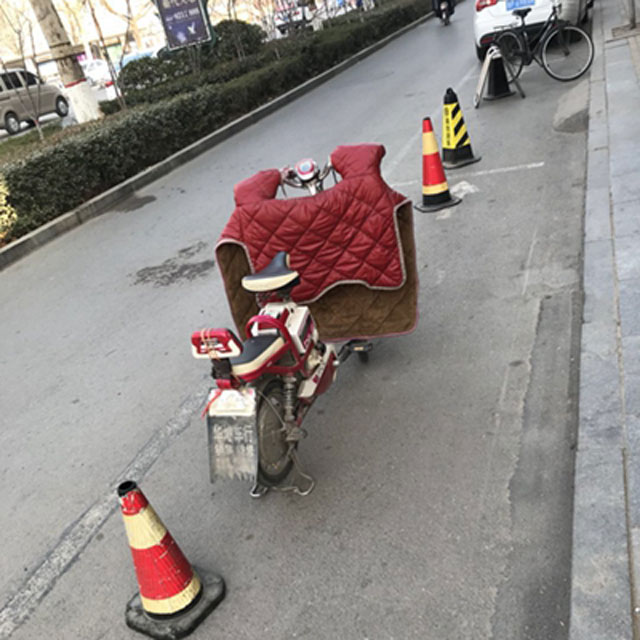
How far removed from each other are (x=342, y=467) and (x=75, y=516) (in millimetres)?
1465

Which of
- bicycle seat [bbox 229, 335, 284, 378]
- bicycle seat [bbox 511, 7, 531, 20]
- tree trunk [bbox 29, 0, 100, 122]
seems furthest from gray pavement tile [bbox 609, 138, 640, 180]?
tree trunk [bbox 29, 0, 100, 122]

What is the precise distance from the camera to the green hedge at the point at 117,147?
9219 mm

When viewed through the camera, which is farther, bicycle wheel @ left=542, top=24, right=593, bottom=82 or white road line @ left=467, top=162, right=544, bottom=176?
bicycle wheel @ left=542, top=24, right=593, bottom=82

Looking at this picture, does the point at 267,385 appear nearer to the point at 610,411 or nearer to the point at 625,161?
the point at 610,411

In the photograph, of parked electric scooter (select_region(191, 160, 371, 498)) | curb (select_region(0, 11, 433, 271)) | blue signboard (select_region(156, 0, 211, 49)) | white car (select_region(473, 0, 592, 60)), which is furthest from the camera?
blue signboard (select_region(156, 0, 211, 49))

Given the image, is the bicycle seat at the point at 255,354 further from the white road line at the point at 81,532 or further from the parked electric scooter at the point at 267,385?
the white road line at the point at 81,532

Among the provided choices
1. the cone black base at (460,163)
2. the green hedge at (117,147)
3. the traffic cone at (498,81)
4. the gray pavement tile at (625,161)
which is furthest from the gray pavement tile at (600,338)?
the green hedge at (117,147)

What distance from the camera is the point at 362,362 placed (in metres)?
4.33

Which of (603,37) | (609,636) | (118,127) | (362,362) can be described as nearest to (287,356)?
(362,362)

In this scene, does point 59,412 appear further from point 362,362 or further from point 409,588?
point 409,588

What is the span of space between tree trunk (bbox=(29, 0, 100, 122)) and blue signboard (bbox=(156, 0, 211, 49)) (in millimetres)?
2635

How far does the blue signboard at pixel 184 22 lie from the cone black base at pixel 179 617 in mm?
15114

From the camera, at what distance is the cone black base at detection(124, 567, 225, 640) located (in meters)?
2.67

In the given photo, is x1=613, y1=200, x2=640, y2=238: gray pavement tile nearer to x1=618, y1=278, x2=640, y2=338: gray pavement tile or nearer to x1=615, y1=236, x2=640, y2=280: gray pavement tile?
x1=615, y1=236, x2=640, y2=280: gray pavement tile
